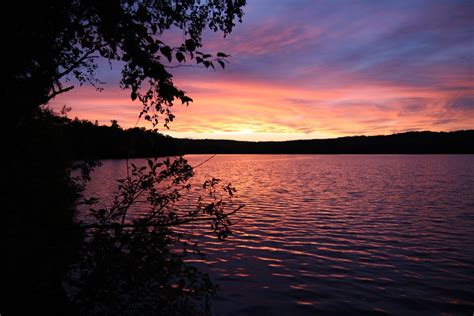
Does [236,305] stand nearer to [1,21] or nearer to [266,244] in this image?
[266,244]

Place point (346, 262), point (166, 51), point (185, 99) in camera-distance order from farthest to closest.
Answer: point (346, 262), point (185, 99), point (166, 51)

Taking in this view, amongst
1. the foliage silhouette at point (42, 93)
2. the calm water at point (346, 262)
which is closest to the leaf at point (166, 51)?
the foliage silhouette at point (42, 93)

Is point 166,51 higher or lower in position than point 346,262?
higher

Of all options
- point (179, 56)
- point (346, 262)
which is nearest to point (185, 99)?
point (179, 56)

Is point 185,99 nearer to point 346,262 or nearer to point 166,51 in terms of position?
point 166,51

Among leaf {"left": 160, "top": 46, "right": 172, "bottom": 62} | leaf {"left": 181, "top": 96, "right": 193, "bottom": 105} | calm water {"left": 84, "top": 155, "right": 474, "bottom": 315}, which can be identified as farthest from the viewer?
calm water {"left": 84, "top": 155, "right": 474, "bottom": 315}

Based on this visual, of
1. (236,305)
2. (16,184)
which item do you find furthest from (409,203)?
(16,184)

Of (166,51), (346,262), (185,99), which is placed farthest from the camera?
(346,262)

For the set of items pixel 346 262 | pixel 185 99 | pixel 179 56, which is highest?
pixel 179 56

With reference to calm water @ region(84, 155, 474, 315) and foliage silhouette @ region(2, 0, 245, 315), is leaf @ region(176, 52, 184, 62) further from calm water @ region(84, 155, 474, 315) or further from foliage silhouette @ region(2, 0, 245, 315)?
calm water @ region(84, 155, 474, 315)

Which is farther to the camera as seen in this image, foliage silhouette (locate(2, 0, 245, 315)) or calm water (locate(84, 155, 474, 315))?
calm water (locate(84, 155, 474, 315))

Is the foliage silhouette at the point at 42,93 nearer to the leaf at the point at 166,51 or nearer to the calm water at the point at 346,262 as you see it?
the leaf at the point at 166,51

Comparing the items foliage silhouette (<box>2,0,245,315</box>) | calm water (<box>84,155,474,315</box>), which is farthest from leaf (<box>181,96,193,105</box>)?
calm water (<box>84,155,474,315</box>)

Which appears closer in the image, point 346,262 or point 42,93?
point 42,93
